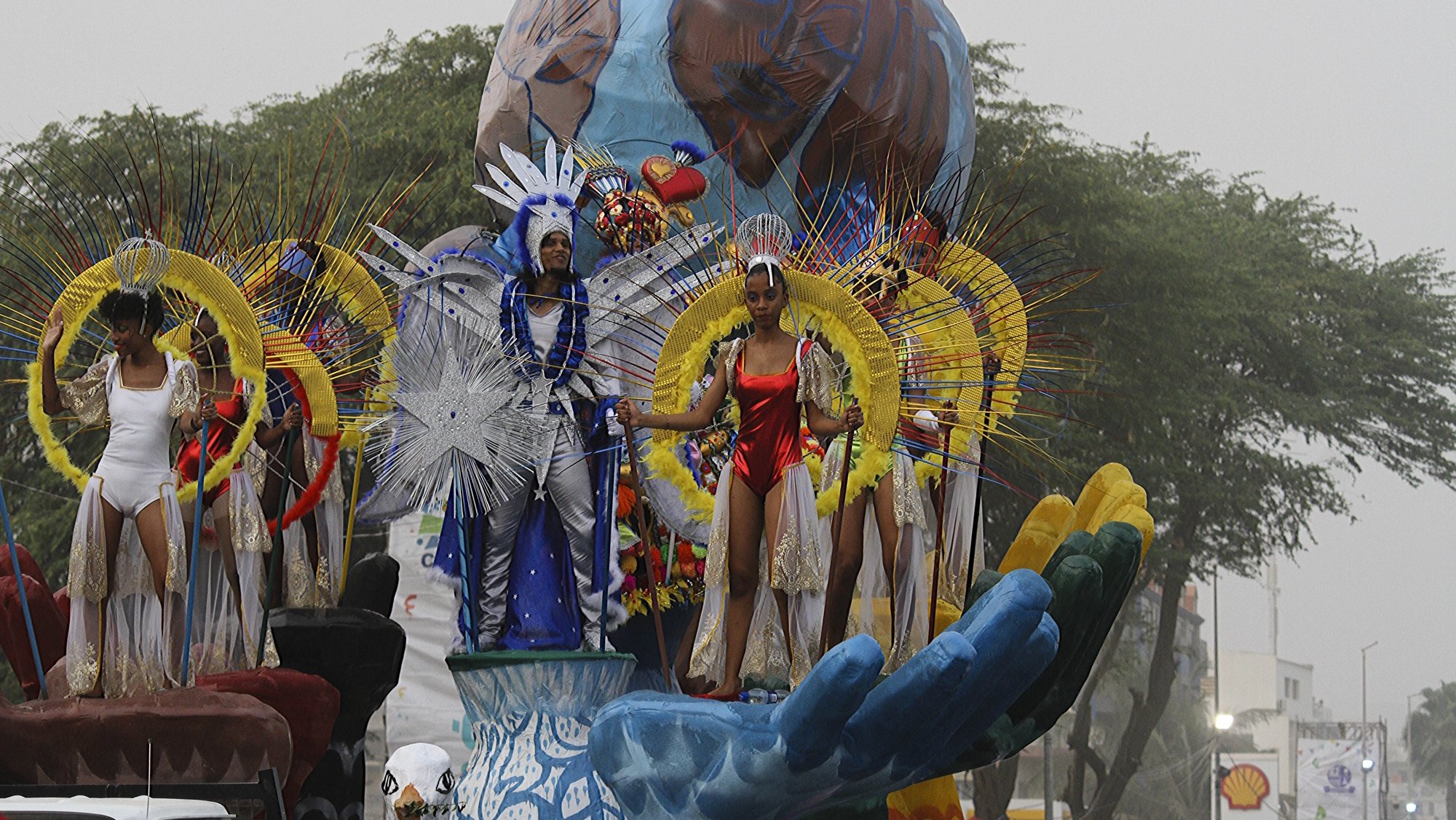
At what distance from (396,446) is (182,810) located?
2.86 m

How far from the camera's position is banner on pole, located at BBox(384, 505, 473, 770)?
15.9 metres

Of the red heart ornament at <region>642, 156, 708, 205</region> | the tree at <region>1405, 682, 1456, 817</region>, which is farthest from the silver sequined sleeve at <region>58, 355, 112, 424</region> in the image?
the tree at <region>1405, 682, 1456, 817</region>

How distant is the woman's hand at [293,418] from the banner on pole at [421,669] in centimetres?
608

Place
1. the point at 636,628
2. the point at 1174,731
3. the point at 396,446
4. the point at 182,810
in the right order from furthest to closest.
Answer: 1. the point at 1174,731
2. the point at 636,628
3. the point at 396,446
4. the point at 182,810

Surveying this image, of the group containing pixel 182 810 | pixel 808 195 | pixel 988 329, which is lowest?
pixel 182 810

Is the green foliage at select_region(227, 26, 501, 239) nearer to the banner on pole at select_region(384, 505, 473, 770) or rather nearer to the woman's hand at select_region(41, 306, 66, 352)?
the banner on pole at select_region(384, 505, 473, 770)

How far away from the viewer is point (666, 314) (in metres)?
9.16

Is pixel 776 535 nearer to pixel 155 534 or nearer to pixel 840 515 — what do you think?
pixel 840 515

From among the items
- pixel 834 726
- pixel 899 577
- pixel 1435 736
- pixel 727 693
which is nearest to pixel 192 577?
pixel 727 693

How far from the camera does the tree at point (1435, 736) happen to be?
58062 millimetres

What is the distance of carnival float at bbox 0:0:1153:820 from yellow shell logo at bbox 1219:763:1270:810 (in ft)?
64.0

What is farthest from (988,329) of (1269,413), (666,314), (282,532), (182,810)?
(1269,413)

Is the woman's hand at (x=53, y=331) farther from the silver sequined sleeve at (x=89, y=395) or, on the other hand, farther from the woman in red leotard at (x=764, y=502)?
the woman in red leotard at (x=764, y=502)

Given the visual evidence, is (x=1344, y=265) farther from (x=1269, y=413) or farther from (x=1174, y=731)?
(x=1174, y=731)
